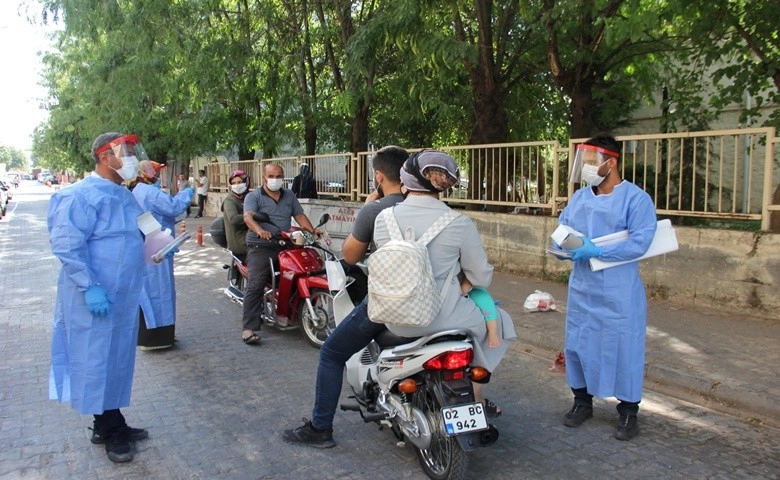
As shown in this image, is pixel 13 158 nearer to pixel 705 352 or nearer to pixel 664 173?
pixel 664 173

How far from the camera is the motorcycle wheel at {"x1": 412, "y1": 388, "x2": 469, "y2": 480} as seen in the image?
3412mm

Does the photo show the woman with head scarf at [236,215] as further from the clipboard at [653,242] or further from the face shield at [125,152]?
the clipboard at [653,242]

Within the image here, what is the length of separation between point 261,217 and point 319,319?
3.78 feet

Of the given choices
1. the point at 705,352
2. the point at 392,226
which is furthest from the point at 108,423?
the point at 705,352

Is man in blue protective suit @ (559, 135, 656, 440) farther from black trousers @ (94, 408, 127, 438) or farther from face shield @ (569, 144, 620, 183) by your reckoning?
black trousers @ (94, 408, 127, 438)

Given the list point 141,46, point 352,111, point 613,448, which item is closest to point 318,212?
point 352,111

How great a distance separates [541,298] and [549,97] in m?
8.13

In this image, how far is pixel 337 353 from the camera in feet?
12.8

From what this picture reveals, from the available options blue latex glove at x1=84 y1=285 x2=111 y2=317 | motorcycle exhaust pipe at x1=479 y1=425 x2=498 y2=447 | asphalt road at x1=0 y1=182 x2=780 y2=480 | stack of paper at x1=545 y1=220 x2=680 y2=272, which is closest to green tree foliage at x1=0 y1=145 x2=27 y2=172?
asphalt road at x1=0 y1=182 x2=780 y2=480

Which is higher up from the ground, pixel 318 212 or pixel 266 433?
pixel 318 212

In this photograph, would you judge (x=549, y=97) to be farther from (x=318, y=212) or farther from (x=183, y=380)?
(x=183, y=380)

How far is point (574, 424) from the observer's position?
4469 mm

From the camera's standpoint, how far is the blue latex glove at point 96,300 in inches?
146

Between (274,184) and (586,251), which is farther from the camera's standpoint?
(274,184)
